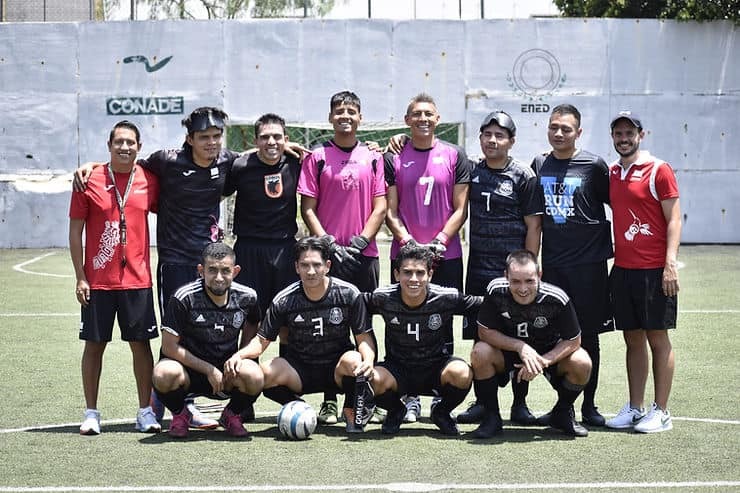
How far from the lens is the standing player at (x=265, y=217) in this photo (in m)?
7.21

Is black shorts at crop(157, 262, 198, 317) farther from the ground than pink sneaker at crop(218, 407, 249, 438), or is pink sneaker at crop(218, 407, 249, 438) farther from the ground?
black shorts at crop(157, 262, 198, 317)

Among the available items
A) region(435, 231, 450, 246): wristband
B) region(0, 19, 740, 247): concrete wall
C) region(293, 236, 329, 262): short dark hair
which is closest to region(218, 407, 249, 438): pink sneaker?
region(293, 236, 329, 262): short dark hair

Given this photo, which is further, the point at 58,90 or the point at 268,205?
the point at 58,90

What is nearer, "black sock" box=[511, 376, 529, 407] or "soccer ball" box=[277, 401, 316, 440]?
"soccer ball" box=[277, 401, 316, 440]

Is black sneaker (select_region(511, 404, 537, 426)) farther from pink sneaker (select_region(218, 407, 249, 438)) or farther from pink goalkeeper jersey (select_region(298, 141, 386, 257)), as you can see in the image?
pink sneaker (select_region(218, 407, 249, 438))

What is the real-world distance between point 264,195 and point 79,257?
1.29m

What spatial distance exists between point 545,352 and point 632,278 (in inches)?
29.3

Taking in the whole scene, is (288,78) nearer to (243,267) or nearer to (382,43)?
(382,43)

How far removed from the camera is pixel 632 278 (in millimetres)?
6785

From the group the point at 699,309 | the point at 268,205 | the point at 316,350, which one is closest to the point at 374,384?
the point at 316,350

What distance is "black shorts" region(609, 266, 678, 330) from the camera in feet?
21.9

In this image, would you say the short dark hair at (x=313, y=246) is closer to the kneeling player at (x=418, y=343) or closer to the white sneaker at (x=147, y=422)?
the kneeling player at (x=418, y=343)

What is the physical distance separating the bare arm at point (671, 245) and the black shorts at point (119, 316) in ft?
10.6

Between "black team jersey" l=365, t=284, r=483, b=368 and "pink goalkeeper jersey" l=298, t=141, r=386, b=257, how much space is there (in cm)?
57
